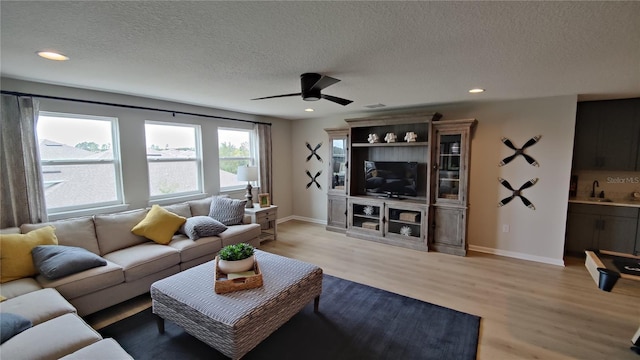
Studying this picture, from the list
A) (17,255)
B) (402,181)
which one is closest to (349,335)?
(402,181)

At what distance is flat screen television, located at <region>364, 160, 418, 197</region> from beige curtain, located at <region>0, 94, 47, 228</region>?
4.39 metres

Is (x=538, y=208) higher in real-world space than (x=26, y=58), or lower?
lower

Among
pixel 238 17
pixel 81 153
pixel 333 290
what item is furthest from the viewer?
pixel 81 153

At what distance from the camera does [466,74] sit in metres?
2.62

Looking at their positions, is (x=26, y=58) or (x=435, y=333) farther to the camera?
(x=435, y=333)

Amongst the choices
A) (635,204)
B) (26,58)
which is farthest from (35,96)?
(635,204)

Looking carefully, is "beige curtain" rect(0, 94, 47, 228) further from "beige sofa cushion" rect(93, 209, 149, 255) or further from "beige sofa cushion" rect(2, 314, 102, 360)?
"beige sofa cushion" rect(2, 314, 102, 360)

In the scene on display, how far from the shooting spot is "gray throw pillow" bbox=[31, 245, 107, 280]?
2.36m

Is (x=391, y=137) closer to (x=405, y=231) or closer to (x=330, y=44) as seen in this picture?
(x=405, y=231)

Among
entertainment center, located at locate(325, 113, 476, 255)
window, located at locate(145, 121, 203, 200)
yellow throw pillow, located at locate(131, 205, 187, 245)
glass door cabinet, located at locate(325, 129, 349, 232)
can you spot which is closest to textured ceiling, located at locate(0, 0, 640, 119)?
window, located at locate(145, 121, 203, 200)

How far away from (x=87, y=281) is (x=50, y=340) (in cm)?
98

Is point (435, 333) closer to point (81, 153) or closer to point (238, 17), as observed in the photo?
point (238, 17)

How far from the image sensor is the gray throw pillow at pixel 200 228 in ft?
11.4

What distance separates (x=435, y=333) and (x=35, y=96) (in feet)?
15.1
